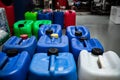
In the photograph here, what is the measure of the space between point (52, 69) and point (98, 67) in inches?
14.9

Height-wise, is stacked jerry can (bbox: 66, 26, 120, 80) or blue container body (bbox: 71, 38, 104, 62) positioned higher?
blue container body (bbox: 71, 38, 104, 62)

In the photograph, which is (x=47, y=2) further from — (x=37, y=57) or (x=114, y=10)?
(x=37, y=57)

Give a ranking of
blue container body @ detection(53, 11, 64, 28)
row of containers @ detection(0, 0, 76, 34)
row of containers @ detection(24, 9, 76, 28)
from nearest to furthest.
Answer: row of containers @ detection(0, 0, 76, 34)
row of containers @ detection(24, 9, 76, 28)
blue container body @ detection(53, 11, 64, 28)

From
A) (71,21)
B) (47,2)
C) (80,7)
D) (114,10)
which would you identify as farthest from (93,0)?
(71,21)

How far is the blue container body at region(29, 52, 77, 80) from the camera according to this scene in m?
1.05

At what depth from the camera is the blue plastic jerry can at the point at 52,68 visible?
3.44 feet

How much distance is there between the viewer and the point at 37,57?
127 centimetres

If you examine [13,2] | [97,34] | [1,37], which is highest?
[13,2]

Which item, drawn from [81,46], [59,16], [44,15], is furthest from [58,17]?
[81,46]

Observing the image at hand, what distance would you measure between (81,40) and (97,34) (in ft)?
7.69

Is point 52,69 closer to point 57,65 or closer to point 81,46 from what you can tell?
point 57,65

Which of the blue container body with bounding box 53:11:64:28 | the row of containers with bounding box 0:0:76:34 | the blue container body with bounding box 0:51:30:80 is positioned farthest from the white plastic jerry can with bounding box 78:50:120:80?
the blue container body with bounding box 53:11:64:28

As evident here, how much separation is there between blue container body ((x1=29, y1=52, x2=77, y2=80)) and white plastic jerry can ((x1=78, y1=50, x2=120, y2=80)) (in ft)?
0.28

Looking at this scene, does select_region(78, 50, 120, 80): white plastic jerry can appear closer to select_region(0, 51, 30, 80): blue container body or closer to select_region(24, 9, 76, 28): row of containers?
select_region(0, 51, 30, 80): blue container body
